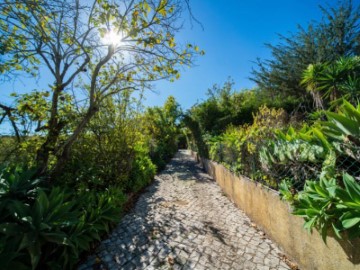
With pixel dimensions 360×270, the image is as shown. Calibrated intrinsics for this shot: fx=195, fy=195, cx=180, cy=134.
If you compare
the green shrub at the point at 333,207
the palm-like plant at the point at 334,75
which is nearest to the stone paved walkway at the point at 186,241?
the green shrub at the point at 333,207

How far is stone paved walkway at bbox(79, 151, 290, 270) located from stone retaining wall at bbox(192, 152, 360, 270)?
0.22 meters

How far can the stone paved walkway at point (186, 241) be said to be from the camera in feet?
9.81

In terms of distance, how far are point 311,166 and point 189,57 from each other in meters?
3.48

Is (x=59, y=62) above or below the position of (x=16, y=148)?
above

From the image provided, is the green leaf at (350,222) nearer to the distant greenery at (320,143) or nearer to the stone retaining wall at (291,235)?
the distant greenery at (320,143)

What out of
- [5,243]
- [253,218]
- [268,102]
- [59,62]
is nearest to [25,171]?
[5,243]

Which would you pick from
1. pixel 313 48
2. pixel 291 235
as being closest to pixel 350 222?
pixel 291 235

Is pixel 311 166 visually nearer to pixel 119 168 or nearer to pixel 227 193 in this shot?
pixel 227 193

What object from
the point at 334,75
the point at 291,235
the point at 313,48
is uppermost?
the point at 313,48

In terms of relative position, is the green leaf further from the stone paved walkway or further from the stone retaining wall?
the stone paved walkway

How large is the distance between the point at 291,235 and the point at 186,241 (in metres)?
1.76

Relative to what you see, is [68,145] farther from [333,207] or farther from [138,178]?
[333,207]

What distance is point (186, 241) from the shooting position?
142 inches

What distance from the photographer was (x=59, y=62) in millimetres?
4617
